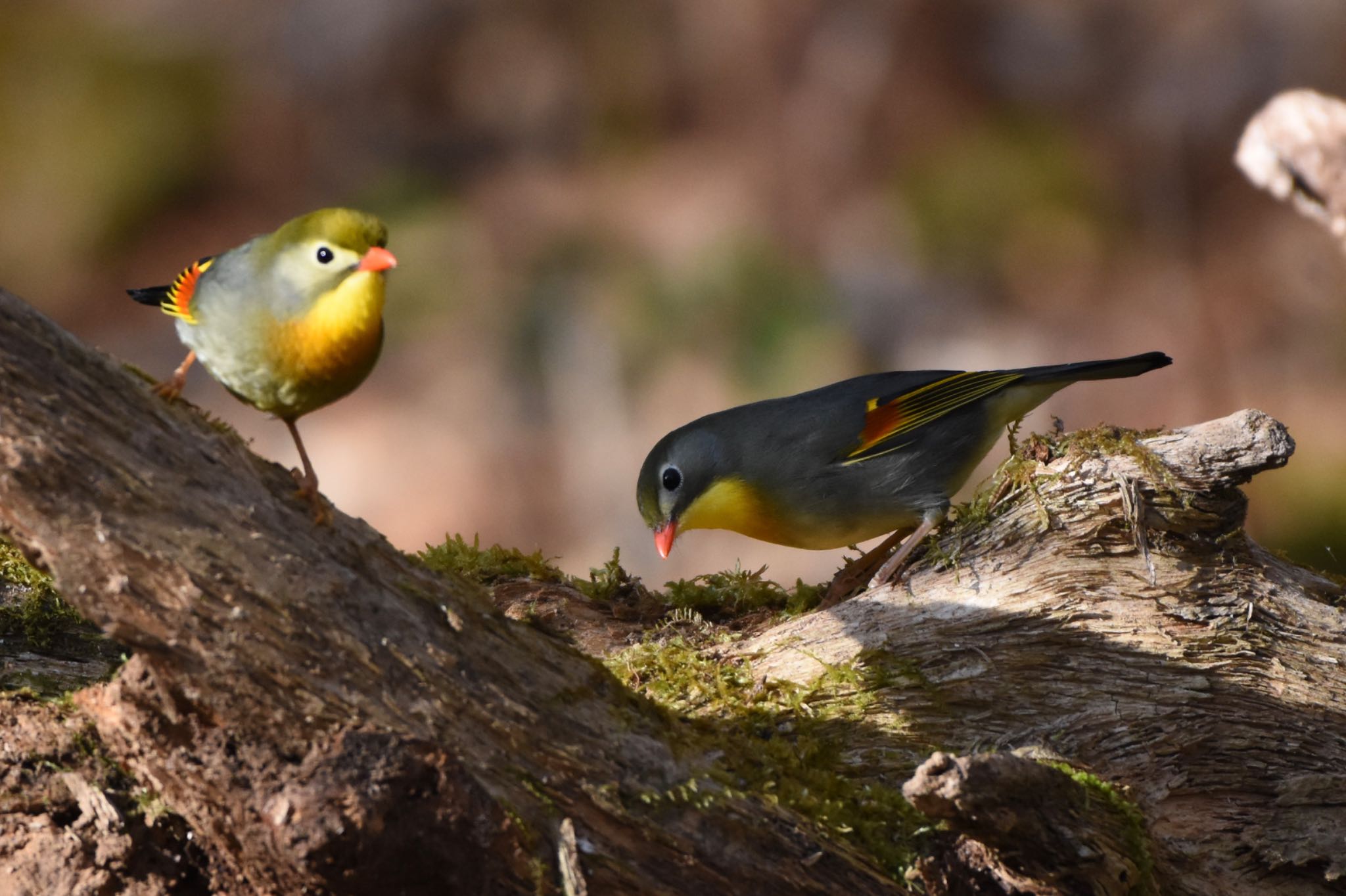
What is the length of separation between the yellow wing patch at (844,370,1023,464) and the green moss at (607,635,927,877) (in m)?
1.02

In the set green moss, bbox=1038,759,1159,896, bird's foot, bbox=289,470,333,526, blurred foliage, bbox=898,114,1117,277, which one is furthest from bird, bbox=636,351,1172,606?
blurred foliage, bbox=898,114,1117,277

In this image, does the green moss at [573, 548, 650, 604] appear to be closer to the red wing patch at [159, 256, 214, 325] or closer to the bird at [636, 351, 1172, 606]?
the bird at [636, 351, 1172, 606]

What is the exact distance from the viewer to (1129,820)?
2.94m

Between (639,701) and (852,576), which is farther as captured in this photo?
(852,576)

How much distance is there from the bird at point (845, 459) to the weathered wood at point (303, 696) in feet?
5.83

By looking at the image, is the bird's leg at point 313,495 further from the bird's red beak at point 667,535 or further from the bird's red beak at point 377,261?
the bird's red beak at point 667,535

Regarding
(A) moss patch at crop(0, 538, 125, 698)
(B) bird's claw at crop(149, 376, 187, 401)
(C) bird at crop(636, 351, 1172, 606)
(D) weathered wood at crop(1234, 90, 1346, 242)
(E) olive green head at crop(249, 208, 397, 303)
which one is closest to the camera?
(E) olive green head at crop(249, 208, 397, 303)

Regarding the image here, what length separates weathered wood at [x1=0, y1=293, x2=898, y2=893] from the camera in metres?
2.16

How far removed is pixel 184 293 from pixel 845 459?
7.91ft

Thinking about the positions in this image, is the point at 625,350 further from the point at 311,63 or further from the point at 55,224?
the point at 55,224

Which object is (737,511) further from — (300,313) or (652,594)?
(300,313)

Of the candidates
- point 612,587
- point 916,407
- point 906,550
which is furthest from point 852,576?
point 612,587

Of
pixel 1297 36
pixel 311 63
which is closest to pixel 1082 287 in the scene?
pixel 1297 36

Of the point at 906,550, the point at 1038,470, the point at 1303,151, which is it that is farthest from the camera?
the point at 1303,151
